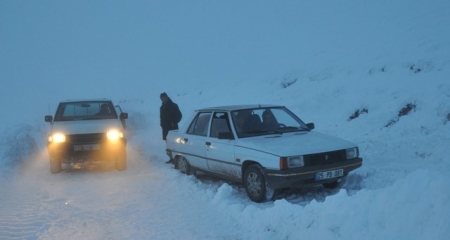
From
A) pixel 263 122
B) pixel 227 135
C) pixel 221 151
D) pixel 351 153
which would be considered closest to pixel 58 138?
pixel 221 151

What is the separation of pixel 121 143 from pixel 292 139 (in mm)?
4371

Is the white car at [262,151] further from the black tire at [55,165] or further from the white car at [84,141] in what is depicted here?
the black tire at [55,165]

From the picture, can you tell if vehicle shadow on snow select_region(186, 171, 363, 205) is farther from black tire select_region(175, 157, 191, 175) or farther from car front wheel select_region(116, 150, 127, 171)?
car front wheel select_region(116, 150, 127, 171)

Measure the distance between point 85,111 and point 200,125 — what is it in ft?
12.2

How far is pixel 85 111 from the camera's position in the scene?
1024 cm

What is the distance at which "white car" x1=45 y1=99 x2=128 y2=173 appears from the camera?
8.88m

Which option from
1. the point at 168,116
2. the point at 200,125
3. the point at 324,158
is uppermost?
the point at 168,116

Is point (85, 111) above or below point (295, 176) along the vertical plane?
above

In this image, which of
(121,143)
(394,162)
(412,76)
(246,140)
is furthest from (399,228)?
(412,76)

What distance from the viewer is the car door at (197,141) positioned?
7711mm

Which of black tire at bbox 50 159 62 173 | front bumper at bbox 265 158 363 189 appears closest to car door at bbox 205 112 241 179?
front bumper at bbox 265 158 363 189

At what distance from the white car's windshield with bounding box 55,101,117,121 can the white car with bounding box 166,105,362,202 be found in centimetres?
280

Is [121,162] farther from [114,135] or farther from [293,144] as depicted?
[293,144]

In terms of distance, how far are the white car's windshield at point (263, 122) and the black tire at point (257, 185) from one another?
0.74 meters
